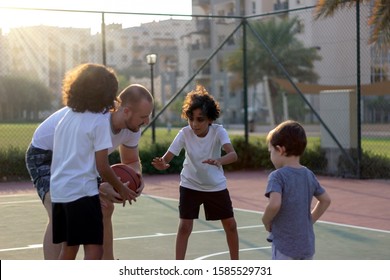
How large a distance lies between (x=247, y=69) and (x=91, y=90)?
104 ft

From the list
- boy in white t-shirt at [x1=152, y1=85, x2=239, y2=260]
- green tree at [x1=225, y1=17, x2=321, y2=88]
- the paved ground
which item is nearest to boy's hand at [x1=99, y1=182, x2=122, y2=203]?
boy in white t-shirt at [x1=152, y1=85, x2=239, y2=260]

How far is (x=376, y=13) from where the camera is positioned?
16.4 meters

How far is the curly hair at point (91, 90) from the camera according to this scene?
5184mm

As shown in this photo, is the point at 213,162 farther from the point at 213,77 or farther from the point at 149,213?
the point at 213,77

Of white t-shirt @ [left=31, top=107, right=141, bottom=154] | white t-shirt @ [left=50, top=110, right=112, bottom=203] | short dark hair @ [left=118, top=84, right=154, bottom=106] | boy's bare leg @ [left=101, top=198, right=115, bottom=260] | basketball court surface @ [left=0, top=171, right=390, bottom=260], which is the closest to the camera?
white t-shirt @ [left=50, top=110, right=112, bottom=203]

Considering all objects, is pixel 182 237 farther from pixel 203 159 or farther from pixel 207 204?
pixel 203 159

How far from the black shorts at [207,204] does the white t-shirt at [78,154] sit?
1.75 m

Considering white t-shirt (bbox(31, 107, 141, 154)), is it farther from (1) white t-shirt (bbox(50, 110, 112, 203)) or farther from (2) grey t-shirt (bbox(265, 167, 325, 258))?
(2) grey t-shirt (bbox(265, 167, 325, 258))

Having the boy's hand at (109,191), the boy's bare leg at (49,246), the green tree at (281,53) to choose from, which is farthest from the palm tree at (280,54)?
the boy's hand at (109,191)

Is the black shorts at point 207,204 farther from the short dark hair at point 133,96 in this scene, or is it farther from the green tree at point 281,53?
the green tree at point 281,53

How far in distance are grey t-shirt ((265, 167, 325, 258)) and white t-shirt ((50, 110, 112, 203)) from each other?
3.53ft

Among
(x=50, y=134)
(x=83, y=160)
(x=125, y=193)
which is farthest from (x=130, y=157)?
(x=83, y=160)

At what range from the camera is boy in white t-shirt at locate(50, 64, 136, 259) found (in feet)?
16.7

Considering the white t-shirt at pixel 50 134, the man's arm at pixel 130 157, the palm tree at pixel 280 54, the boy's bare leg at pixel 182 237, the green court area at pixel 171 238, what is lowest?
the green court area at pixel 171 238
